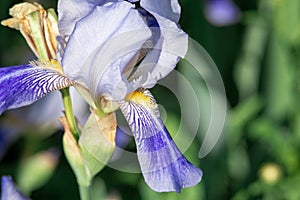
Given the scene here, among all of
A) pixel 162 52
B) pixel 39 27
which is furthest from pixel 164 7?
pixel 39 27

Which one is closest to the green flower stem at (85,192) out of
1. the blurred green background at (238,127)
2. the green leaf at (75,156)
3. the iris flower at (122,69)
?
the green leaf at (75,156)

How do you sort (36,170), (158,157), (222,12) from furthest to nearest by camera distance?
(222,12), (36,170), (158,157)

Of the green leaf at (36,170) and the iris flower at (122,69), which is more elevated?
the iris flower at (122,69)

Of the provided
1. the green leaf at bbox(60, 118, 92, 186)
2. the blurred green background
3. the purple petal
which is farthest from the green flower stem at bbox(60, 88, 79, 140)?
the blurred green background

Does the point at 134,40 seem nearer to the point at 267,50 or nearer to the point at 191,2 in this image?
the point at 191,2

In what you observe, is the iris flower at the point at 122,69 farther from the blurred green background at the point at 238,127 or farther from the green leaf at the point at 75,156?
the blurred green background at the point at 238,127

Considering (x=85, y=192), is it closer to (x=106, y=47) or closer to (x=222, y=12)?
(x=106, y=47)

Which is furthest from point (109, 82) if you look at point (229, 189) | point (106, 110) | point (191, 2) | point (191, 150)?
point (191, 2)
